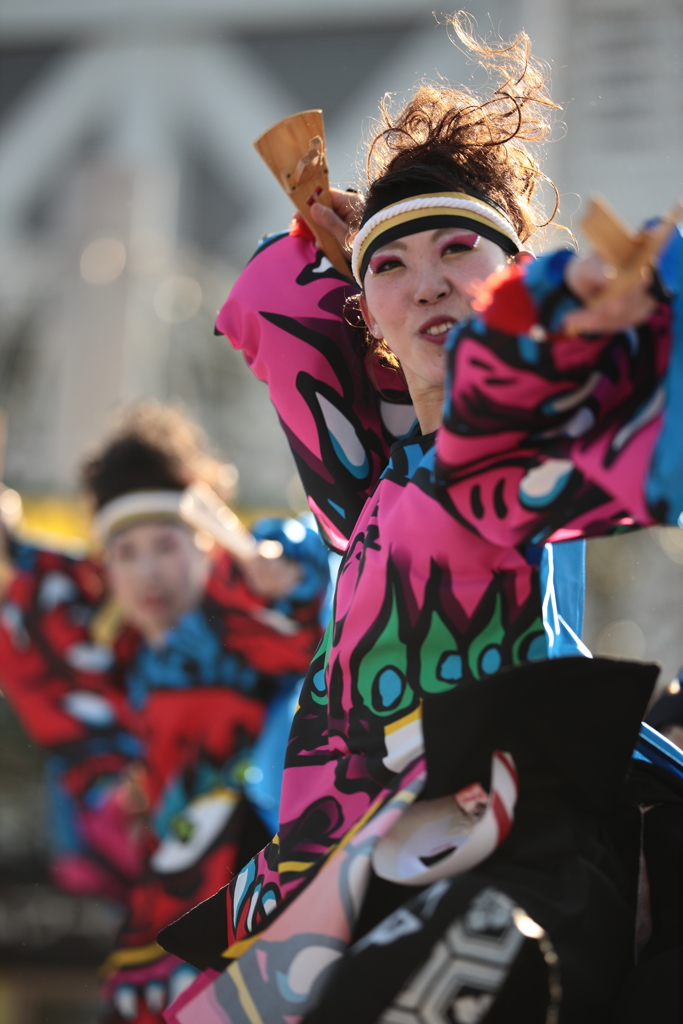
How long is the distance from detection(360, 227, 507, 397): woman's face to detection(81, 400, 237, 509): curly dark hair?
6.84 feet

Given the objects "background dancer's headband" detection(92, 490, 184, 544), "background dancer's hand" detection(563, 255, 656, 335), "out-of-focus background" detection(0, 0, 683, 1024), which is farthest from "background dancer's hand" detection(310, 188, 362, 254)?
"background dancer's headband" detection(92, 490, 184, 544)

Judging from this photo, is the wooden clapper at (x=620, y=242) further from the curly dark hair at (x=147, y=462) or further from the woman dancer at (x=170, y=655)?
the curly dark hair at (x=147, y=462)

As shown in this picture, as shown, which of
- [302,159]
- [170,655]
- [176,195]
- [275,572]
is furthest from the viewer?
[176,195]

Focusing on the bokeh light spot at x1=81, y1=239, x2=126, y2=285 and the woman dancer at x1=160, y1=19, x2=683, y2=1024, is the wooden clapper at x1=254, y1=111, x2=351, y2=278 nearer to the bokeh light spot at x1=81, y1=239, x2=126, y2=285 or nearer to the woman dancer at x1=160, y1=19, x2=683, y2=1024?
the woman dancer at x1=160, y1=19, x2=683, y2=1024

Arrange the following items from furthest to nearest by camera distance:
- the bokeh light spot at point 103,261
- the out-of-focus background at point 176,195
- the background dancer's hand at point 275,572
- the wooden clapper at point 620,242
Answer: the bokeh light spot at point 103,261
the out-of-focus background at point 176,195
the background dancer's hand at point 275,572
the wooden clapper at point 620,242

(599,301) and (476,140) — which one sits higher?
(476,140)

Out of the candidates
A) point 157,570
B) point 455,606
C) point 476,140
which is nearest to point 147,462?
point 157,570

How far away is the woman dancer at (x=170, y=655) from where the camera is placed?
3.26 metres

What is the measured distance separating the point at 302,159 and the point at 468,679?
3.14 feet

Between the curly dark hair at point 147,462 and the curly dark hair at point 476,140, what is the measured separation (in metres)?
1.82

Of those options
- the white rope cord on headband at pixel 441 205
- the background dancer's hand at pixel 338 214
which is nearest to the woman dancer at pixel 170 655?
the background dancer's hand at pixel 338 214

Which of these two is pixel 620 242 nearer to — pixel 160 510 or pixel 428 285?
pixel 428 285

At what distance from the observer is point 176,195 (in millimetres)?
16656

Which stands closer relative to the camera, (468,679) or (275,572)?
(468,679)
